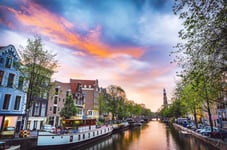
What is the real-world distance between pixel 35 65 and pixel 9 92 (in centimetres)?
907

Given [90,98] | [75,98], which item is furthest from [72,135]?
[90,98]

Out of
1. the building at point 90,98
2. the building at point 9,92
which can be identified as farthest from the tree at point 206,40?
the building at point 90,98

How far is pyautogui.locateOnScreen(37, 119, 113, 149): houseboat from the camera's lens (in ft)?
78.6

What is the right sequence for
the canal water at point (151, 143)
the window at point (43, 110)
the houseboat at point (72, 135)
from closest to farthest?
1. the houseboat at point (72, 135)
2. the canal water at point (151, 143)
3. the window at point (43, 110)

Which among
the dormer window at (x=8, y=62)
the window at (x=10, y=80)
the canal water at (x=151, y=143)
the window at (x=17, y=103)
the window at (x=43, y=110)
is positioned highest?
the dormer window at (x=8, y=62)

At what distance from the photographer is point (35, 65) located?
91.9 feet

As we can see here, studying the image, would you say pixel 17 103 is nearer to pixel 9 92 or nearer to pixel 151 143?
pixel 9 92

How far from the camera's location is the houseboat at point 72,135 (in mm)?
23969

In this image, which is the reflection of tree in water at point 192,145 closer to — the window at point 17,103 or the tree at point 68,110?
the tree at point 68,110

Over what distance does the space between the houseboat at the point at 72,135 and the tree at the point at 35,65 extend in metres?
6.57

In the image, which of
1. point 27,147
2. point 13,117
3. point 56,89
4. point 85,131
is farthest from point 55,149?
point 56,89

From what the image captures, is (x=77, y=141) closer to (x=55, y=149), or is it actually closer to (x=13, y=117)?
(x=55, y=149)

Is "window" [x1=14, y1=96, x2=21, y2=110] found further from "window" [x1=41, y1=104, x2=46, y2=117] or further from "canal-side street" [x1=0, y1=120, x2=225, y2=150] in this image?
"window" [x1=41, y1=104, x2=46, y2=117]

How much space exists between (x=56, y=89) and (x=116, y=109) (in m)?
28.8
